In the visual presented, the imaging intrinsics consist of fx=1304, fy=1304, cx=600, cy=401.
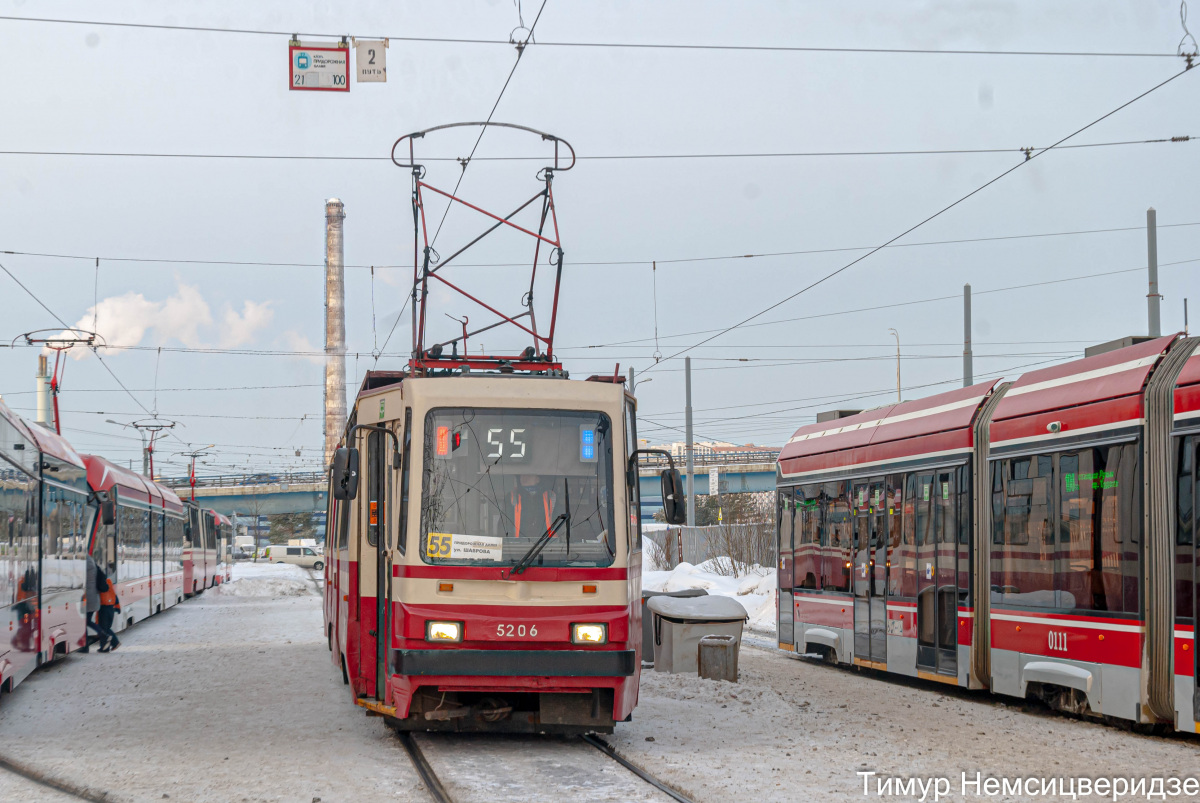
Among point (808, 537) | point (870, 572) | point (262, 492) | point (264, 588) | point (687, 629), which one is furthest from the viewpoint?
point (262, 492)

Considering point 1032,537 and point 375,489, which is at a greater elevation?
point 375,489

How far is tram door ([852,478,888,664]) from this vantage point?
48.1 ft

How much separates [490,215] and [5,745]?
20.3 ft

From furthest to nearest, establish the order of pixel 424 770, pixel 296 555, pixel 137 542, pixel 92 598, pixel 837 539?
pixel 296 555 < pixel 137 542 < pixel 92 598 < pixel 837 539 < pixel 424 770

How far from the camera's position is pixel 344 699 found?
42.9 ft

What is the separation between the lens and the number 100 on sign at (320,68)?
18.1 m

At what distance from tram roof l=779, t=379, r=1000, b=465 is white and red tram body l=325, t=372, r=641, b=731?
15.4 ft

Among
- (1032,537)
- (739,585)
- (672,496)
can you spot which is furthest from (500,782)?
(739,585)

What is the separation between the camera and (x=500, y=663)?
908 cm

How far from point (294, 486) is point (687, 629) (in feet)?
226

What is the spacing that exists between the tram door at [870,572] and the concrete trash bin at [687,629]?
4.54ft

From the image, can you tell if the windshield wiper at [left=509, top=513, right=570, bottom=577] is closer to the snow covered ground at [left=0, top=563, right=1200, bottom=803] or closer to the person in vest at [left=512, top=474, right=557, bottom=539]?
Result: the person in vest at [left=512, top=474, right=557, bottom=539]

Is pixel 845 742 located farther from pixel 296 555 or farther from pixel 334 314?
pixel 296 555

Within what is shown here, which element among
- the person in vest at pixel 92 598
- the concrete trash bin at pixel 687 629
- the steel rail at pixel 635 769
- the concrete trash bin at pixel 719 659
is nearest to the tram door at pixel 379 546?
the steel rail at pixel 635 769
